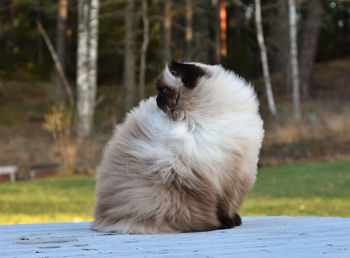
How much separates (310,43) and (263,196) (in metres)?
14.8

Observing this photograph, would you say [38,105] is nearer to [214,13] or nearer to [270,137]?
[214,13]

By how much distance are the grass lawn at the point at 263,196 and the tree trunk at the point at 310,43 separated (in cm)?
1025

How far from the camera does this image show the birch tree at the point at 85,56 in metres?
16.9

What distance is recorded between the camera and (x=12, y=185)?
1300cm

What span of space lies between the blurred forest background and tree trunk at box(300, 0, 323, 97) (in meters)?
0.04

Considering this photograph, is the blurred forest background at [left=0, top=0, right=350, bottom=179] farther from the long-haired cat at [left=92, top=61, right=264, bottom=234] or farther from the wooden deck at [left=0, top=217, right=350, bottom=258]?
the wooden deck at [left=0, top=217, right=350, bottom=258]

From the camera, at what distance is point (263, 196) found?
411 inches

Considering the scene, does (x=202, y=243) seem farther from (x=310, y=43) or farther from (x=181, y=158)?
(x=310, y=43)

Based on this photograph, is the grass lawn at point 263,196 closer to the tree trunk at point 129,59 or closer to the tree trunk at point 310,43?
the tree trunk at point 129,59

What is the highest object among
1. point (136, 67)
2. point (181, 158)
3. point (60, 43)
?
point (60, 43)

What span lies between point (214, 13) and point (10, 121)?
11053 mm

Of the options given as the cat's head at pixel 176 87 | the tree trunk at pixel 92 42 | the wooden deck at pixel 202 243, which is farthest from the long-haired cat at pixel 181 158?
the tree trunk at pixel 92 42

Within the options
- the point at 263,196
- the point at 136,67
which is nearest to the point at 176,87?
the point at 263,196

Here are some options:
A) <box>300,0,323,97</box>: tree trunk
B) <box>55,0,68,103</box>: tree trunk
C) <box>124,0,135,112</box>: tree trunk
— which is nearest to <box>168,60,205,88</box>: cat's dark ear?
<box>124,0,135,112</box>: tree trunk
